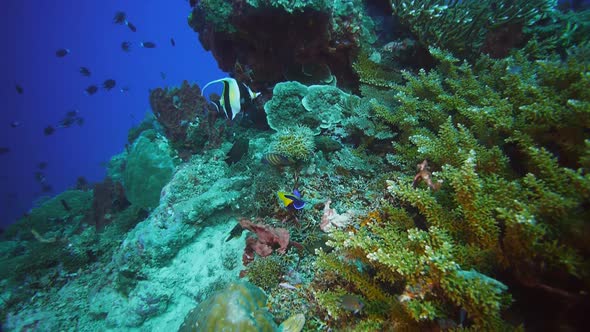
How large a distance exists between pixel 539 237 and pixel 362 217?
166cm

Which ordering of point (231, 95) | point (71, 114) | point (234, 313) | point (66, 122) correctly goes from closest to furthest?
point (234, 313)
point (231, 95)
point (66, 122)
point (71, 114)

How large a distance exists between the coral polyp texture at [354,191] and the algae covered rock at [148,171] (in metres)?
0.04

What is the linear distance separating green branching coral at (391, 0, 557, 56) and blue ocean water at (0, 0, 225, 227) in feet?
203

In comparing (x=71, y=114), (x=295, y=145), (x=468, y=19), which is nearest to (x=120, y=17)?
(x=71, y=114)

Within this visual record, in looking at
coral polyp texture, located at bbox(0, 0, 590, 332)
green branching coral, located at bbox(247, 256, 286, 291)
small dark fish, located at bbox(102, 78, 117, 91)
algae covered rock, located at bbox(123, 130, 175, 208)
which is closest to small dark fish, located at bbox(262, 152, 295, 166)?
coral polyp texture, located at bbox(0, 0, 590, 332)

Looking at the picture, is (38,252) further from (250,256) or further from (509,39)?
(509,39)

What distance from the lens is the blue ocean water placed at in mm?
64125

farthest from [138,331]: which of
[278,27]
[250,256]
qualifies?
[278,27]

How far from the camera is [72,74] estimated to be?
85562 mm

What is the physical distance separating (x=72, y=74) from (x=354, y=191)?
374 feet

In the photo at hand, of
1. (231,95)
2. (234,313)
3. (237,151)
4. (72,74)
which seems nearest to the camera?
(234,313)

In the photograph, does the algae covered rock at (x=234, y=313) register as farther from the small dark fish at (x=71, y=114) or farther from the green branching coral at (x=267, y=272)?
the small dark fish at (x=71, y=114)

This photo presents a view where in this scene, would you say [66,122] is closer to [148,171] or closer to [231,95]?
[148,171]

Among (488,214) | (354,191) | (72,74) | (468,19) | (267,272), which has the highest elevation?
(72,74)
